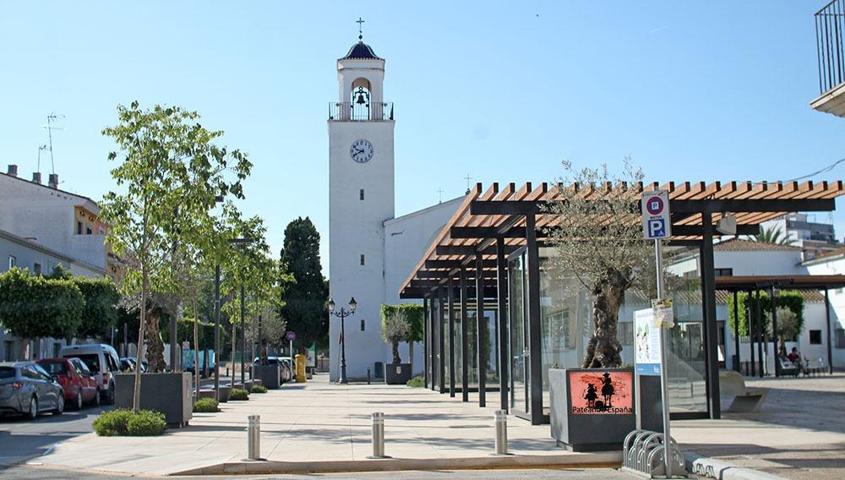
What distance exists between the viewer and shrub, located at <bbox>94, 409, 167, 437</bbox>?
62.7 feet

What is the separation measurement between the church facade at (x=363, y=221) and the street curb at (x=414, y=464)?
4568cm

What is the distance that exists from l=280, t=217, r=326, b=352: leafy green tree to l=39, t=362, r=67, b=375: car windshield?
5139 centimetres

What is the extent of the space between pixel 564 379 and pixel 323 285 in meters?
71.3

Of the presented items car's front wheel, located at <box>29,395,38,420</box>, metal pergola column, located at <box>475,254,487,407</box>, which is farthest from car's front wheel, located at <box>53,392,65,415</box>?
metal pergola column, located at <box>475,254,487,407</box>

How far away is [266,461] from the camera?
1461cm

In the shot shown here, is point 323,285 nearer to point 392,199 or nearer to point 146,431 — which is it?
point 392,199

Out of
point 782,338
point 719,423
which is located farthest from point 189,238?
point 782,338

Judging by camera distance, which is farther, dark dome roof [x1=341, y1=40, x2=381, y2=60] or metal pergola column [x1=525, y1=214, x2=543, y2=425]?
dark dome roof [x1=341, y1=40, x2=381, y2=60]

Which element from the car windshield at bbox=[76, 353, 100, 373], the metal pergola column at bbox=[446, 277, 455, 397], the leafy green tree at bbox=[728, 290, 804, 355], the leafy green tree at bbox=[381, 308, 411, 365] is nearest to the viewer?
the metal pergola column at bbox=[446, 277, 455, 397]

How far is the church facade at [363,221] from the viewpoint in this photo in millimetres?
60406

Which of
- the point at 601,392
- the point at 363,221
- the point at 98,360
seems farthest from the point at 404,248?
the point at 601,392

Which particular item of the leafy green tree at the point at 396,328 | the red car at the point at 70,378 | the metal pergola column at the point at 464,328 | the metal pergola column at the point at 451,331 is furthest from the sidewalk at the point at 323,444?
the leafy green tree at the point at 396,328

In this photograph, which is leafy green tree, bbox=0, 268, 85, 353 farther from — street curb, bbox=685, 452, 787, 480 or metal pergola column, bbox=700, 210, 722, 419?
street curb, bbox=685, 452, 787, 480

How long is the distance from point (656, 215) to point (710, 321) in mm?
8057
